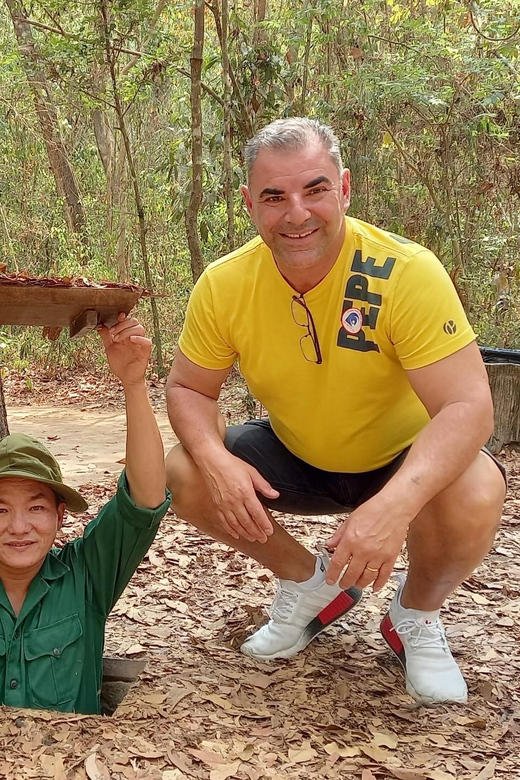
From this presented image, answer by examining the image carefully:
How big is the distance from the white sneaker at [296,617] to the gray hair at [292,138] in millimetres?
1349

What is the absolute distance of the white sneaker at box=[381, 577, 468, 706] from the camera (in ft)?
7.51

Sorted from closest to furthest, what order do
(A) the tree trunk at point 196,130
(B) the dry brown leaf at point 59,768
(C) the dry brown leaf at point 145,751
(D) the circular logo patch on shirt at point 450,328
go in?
(B) the dry brown leaf at point 59,768 → (C) the dry brown leaf at point 145,751 → (D) the circular logo patch on shirt at point 450,328 → (A) the tree trunk at point 196,130

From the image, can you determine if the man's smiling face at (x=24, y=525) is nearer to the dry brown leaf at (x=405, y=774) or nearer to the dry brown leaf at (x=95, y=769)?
the dry brown leaf at (x=95, y=769)

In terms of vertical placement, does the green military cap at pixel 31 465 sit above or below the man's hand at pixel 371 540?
above

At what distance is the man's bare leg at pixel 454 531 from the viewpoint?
221cm

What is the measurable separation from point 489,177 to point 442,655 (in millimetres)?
5505

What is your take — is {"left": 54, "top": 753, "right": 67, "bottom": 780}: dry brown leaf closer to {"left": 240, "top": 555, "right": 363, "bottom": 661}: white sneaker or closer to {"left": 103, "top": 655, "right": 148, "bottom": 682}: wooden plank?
{"left": 103, "top": 655, "right": 148, "bottom": 682}: wooden plank

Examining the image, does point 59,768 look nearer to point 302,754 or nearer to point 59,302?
point 302,754

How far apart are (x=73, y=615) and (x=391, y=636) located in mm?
1015

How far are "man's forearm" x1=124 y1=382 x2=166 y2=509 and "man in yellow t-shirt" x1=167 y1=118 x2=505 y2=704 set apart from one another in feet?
1.00

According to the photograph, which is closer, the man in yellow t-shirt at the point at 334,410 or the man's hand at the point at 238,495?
the man in yellow t-shirt at the point at 334,410

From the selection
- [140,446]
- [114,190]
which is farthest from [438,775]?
[114,190]

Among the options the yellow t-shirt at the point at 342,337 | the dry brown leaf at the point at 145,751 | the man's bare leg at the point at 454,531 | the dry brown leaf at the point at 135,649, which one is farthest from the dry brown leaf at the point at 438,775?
the dry brown leaf at the point at 135,649

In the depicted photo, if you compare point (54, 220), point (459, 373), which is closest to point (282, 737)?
point (459, 373)
